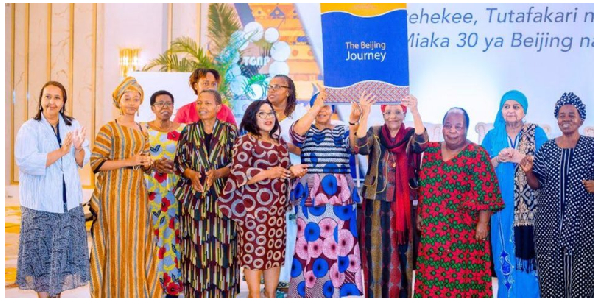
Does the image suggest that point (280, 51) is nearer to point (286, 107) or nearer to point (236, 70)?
point (236, 70)

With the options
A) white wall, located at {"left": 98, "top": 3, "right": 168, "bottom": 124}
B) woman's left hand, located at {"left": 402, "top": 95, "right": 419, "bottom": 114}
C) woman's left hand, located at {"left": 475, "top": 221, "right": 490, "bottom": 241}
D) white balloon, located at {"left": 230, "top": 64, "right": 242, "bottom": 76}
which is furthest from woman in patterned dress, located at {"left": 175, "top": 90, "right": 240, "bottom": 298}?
white wall, located at {"left": 98, "top": 3, "right": 168, "bottom": 124}

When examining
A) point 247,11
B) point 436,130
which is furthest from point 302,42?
point 436,130

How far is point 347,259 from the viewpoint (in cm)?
474

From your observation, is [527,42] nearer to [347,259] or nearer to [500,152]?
[500,152]

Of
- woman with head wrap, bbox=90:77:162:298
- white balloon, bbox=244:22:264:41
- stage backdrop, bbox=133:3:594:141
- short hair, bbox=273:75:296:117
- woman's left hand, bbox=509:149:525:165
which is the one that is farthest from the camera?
white balloon, bbox=244:22:264:41

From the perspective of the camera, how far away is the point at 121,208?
4645 millimetres

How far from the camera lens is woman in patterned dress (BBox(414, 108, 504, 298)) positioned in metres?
4.55

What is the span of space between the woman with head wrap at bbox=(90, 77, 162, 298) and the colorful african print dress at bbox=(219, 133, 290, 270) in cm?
60

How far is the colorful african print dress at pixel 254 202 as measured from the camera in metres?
4.53

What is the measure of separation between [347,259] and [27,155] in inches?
85.8

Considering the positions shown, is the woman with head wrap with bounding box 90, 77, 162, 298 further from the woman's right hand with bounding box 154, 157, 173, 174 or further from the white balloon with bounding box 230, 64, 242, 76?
the white balloon with bounding box 230, 64, 242, 76

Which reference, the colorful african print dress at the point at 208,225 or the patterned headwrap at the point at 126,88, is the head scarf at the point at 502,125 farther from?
the patterned headwrap at the point at 126,88

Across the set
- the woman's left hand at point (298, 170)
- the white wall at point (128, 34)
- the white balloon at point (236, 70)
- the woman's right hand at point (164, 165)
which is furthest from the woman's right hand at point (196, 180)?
the white wall at point (128, 34)

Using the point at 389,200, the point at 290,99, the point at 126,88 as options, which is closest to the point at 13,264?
the point at 126,88
